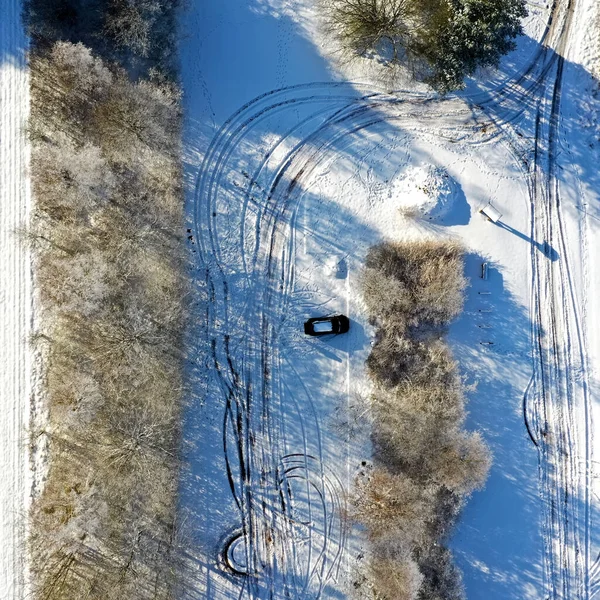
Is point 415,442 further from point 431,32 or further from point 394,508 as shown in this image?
point 431,32

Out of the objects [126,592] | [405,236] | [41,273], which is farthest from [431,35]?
[126,592]

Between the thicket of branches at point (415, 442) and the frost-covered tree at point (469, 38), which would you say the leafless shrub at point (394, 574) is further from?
the frost-covered tree at point (469, 38)

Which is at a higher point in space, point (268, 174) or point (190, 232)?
point (268, 174)

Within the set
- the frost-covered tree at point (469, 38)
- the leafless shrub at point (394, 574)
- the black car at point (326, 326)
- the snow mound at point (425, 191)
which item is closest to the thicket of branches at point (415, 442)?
the leafless shrub at point (394, 574)

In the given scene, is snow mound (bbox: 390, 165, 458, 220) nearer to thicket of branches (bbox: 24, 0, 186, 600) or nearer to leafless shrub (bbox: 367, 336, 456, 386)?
leafless shrub (bbox: 367, 336, 456, 386)

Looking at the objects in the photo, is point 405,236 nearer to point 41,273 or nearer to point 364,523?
point 364,523

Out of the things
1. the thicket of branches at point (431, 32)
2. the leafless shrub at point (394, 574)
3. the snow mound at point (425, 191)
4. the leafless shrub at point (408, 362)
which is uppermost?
the thicket of branches at point (431, 32)

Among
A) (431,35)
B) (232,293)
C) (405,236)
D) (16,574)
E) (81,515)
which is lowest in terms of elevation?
(16,574)
